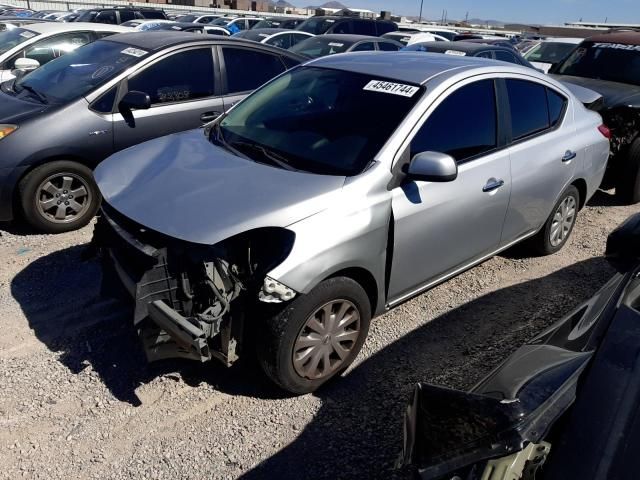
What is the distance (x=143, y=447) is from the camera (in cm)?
270

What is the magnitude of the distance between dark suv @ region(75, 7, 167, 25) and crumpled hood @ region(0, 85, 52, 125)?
13282 millimetres

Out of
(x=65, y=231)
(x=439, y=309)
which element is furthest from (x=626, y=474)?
(x=65, y=231)

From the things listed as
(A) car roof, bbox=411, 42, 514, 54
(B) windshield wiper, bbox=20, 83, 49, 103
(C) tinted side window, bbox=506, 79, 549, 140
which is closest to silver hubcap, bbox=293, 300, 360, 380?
(C) tinted side window, bbox=506, 79, 549, 140

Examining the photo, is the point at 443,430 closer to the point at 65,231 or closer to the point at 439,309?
the point at 439,309

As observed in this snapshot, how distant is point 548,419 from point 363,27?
16.3 metres

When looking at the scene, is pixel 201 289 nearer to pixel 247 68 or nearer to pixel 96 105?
pixel 96 105

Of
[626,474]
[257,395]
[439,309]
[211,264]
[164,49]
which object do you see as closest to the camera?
[626,474]

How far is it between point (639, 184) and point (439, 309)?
13.1ft

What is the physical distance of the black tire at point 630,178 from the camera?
20.6ft

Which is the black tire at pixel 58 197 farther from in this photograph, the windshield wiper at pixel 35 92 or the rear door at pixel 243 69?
the rear door at pixel 243 69

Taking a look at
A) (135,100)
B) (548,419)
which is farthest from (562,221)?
(135,100)

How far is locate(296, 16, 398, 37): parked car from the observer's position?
15.8 m

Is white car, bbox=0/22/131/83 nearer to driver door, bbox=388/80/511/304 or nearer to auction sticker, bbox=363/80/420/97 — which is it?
auction sticker, bbox=363/80/420/97

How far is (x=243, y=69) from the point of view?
5695mm
